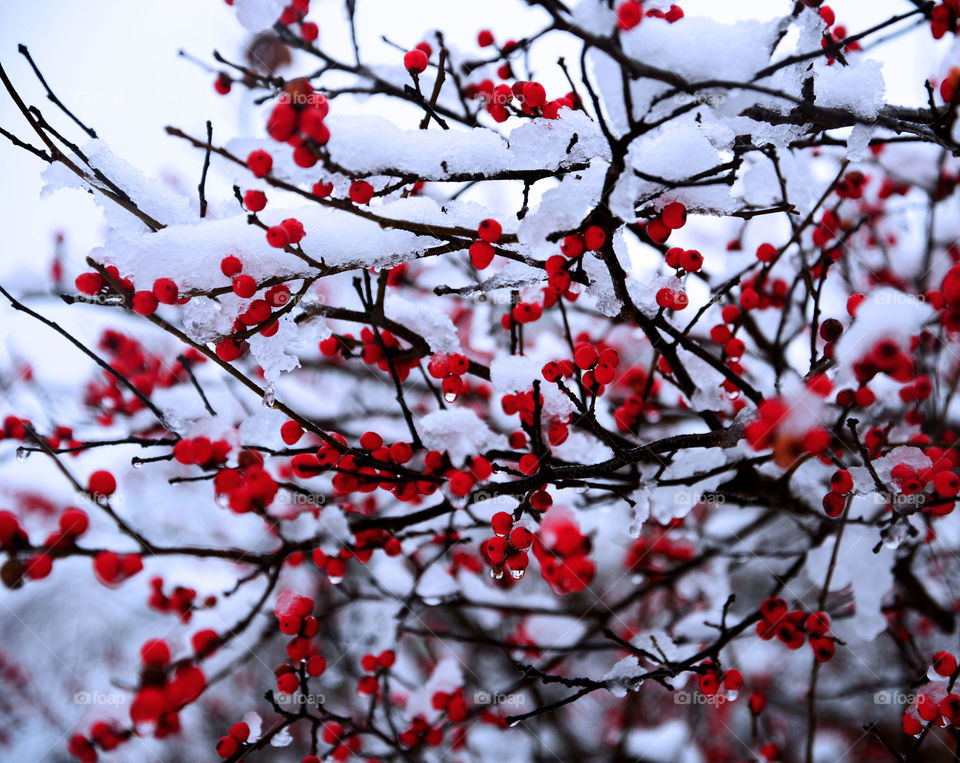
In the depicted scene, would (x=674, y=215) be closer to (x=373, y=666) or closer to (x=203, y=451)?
(x=203, y=451)

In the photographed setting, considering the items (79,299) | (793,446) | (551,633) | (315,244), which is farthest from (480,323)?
(793,446)

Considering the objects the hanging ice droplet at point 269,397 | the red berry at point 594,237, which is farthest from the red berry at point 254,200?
the red berry at point 594,237

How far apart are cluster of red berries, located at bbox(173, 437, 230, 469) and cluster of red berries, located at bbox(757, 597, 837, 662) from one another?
188 centimetres

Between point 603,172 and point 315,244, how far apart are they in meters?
0.83

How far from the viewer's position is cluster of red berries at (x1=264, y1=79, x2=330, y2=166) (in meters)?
1.21

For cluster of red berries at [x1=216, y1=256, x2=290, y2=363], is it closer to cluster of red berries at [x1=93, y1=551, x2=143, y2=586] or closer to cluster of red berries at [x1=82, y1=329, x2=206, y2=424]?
cluster of red berries at [x1=93, y1=551, x2=143, y2=586]

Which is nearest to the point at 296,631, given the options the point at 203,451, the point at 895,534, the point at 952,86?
the point at 203,451

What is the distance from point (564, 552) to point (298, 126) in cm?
109

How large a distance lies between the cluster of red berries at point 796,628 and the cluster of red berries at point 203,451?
188 centimetres

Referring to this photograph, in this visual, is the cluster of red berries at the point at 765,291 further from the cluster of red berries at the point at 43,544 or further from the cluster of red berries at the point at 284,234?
the cluster of red berries at the point at 43,544

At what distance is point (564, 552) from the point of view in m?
1.29

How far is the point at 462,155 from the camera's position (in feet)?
5.23

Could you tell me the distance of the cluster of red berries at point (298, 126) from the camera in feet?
3.96

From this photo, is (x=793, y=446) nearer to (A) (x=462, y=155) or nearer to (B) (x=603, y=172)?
(B) (x=603, y=172)
